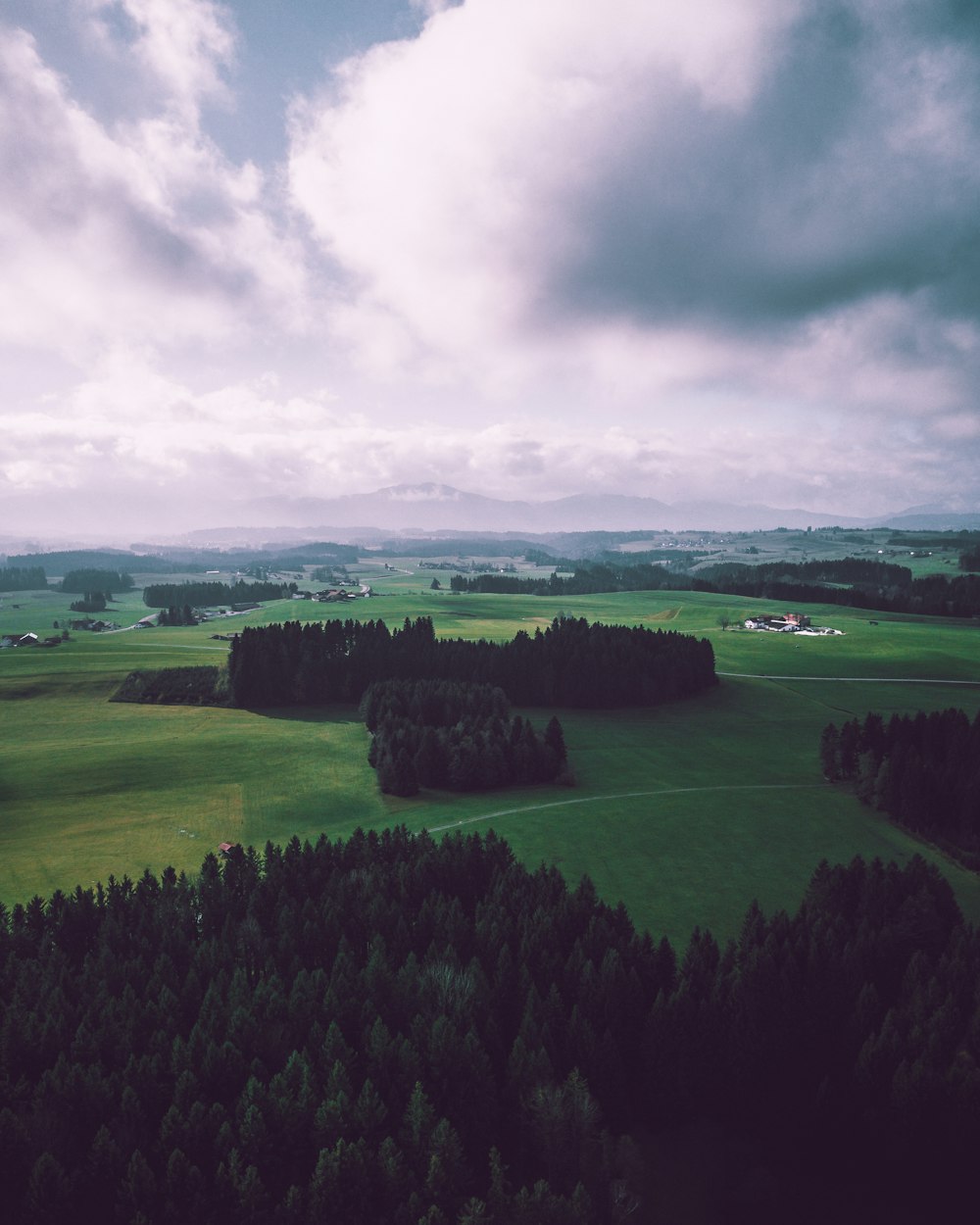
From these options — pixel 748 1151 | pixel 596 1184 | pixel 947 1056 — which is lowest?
pixel 748 1151

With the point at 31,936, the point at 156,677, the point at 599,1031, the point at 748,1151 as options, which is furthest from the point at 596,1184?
the point at 156,677

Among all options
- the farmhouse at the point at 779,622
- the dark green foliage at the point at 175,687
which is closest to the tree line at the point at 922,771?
the farmhouse at the point at 779,622

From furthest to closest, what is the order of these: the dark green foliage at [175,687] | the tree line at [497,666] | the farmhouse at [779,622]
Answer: the farmhouse at [779,622] < the tree line at [497,666] < the dark green foliage at [175,687]

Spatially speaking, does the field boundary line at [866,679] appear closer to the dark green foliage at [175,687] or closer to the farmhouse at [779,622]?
the farmhouse at [779,622]

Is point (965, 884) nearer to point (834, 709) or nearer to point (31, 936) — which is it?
point (834, 709)

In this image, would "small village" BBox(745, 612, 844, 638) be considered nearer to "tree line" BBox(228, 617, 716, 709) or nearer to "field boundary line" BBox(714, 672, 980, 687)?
"field boundary line" BBox(714, 672, 980, 687)
